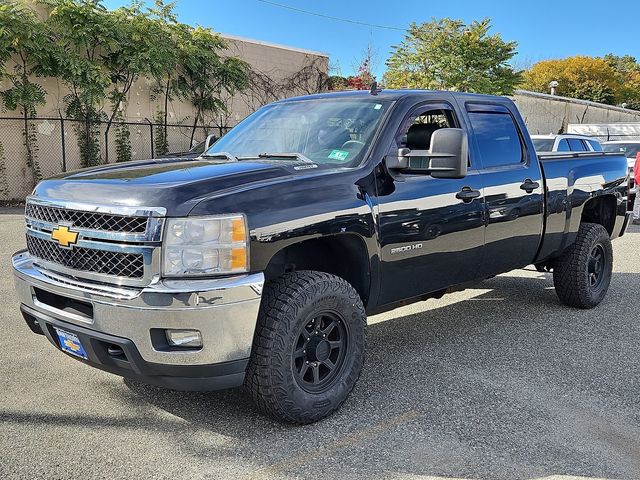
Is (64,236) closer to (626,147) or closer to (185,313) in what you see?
(185,313)

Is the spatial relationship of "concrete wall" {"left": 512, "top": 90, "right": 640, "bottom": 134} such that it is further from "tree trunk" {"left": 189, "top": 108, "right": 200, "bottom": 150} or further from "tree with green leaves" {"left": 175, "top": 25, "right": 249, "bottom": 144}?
"tree trunk" {"left": 189, "top": 108, "right": 200, "bottom": 150}

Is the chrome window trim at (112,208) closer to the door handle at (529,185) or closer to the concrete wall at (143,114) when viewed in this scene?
the door handle at (529,185)

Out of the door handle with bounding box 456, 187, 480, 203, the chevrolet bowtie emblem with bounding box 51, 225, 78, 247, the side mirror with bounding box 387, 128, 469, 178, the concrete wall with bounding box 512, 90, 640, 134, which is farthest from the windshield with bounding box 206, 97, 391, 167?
the concrete wall with bounding box 512, 90, 640, 134

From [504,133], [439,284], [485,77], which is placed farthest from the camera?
[485,77]

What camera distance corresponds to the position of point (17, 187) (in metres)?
16.5

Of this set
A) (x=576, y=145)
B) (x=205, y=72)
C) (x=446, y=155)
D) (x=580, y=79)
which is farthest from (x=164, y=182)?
(x=580, y=79)

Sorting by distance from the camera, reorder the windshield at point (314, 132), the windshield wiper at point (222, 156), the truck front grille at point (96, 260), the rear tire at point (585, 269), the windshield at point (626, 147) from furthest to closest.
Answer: the windshield at point (626, 147) → the rear tire at point (585, 269) → the windshield wiper at point (222, 156) → the windshield at point (314, 132) → the truck front grille at point (96, 260)

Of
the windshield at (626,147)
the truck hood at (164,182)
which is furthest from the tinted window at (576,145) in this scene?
the truck hood at (164,182)

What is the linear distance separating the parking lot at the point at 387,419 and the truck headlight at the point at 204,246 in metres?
1.00

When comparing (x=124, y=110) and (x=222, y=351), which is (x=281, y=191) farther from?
(x=124, y=110)

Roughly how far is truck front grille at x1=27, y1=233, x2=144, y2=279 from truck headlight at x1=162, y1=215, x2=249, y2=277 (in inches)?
7.2

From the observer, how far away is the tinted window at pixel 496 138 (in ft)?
16.7

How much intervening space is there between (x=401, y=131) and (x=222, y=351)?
204 centimetres

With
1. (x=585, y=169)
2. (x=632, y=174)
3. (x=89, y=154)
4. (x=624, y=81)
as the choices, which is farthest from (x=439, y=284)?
(x=624, y=81)
